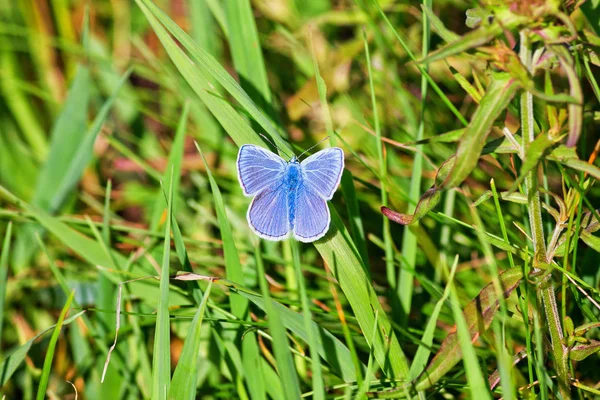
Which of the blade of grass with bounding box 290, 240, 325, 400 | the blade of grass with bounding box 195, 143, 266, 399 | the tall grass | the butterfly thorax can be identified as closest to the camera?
the blade of grass with bounding box 290, 240, 325, 400

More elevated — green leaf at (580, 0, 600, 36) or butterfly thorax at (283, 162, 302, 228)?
green leaf at (580, 0, 600, 36)

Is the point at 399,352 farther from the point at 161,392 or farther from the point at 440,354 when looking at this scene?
the point at 161,392

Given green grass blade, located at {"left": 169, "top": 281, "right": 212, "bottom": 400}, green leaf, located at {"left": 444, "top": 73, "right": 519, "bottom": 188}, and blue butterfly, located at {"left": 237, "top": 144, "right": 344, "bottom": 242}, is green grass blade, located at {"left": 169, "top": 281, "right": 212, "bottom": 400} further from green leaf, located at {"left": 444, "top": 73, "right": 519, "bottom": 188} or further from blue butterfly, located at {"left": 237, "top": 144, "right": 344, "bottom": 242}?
green leaf, located at {"left": 444, "top": 73, "right": 519, "bottom": 188}

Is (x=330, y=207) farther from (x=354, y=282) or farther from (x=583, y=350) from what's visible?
(x=583, y=350)

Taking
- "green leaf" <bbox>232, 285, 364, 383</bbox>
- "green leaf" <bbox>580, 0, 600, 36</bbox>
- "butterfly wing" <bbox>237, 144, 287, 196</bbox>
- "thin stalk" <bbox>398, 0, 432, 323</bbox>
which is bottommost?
"green leaf" <bbox>232, 285, 364, 383</bbox>

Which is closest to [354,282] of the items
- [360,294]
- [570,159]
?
[360,294]

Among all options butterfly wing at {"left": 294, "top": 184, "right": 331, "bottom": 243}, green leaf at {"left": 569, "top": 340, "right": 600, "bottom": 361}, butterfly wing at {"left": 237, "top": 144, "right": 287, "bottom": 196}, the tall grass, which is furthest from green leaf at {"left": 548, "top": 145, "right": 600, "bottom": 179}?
butterfly wing at {"left": 237, "top": 144, "right": 287, "bottom": 196}
